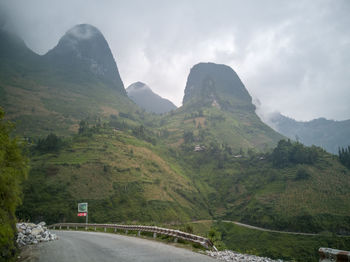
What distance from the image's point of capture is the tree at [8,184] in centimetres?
1003

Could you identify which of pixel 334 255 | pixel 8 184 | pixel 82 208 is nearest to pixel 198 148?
pixel 82 208

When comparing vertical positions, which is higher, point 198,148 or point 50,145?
point 198,148

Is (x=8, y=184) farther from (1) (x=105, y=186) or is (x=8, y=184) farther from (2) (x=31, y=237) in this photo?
(1) (x=105, y=186)

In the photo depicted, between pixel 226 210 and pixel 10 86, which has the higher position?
pixel 10 86

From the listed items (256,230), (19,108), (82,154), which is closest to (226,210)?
(256,230)

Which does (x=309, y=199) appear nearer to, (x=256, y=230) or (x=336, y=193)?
(x=336, y=193)

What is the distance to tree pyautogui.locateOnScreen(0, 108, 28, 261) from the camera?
10027mm

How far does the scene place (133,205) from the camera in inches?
3086

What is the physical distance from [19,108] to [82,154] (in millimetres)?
100670

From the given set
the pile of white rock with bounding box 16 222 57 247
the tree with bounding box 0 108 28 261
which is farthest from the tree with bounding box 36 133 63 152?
the tree with bounding box 0 108 28 261

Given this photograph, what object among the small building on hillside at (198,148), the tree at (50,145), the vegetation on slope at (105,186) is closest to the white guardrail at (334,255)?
the vegetation on slope at (105,186)

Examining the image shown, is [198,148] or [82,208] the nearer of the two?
[82,208]

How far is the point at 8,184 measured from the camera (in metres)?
12.3

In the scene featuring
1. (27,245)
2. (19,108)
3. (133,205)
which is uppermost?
(19,108)
